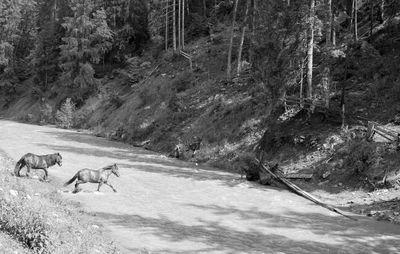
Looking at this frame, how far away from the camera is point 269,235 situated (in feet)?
51.2

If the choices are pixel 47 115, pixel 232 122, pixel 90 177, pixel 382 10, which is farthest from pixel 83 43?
pixel 90 177

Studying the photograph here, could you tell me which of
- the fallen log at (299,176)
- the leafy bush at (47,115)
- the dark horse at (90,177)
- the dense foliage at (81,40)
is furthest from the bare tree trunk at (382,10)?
the leafy bush at (47,115)

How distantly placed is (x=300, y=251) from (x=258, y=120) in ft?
66.2

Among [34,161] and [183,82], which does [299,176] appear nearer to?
[34,161]

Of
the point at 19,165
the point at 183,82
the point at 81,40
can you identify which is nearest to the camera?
the point at 19,165

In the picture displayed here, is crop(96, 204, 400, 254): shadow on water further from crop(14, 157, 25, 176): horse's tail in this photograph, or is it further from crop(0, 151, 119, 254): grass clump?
crop(14, 157, 25, 176): horse's tail

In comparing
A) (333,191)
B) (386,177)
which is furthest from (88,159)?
(386,177)

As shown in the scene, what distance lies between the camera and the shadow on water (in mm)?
14250

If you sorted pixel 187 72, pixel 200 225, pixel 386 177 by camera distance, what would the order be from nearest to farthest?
1. pixel 200 225
2. pixel 386 177
3. pixel 187 72

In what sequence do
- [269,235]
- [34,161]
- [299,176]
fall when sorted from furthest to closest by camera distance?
[299,176], [34,161], [269,235]

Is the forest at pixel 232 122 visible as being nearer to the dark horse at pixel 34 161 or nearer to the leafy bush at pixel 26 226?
the leafy bush at pixel 26 226

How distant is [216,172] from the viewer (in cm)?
2886

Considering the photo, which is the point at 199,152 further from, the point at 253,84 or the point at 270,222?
the point at 270,222

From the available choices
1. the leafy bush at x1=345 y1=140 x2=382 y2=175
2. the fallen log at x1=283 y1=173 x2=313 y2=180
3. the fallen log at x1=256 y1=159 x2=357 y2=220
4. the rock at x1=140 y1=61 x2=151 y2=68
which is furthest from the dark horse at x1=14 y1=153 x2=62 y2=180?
the rock at x1=140 y1=61 x2=151 y2=68
